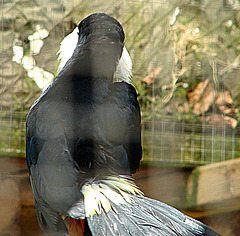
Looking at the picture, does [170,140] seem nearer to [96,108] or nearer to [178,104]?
[178,104]

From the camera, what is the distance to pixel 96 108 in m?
0.81

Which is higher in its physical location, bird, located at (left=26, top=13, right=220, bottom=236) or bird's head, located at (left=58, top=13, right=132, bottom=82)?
bird's head, located at (left=58, top=13, right=132, bottom=82)

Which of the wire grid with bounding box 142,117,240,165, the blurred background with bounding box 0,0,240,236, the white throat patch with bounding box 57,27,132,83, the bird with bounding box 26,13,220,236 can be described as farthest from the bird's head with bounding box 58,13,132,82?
the wire grid with bounding box 142,117,240,165

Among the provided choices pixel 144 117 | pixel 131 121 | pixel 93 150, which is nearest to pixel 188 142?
pixel 144 117

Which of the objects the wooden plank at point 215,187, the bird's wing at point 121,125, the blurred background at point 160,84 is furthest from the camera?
the blurred background at point 160,84

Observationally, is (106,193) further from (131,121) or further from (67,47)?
(67,47)

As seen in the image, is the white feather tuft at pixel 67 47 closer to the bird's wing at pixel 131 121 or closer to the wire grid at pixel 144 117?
the wire grid at pixel 144 117

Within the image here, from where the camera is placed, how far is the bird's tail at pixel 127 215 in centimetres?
68

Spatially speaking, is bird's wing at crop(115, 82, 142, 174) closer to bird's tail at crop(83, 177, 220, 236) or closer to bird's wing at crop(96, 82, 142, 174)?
bird's wing at crop(96, 82, 142, 174)

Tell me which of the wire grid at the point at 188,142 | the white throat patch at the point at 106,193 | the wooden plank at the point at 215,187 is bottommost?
the wooden plank at the point at 215,187

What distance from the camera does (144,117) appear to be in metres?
1.29

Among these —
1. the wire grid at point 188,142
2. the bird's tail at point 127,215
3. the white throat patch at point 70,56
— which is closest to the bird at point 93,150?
the bird's tail at point 127,215

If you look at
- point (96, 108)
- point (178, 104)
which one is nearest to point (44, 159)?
point (96, 108)

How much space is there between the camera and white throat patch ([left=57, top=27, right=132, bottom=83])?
1.08 meters
